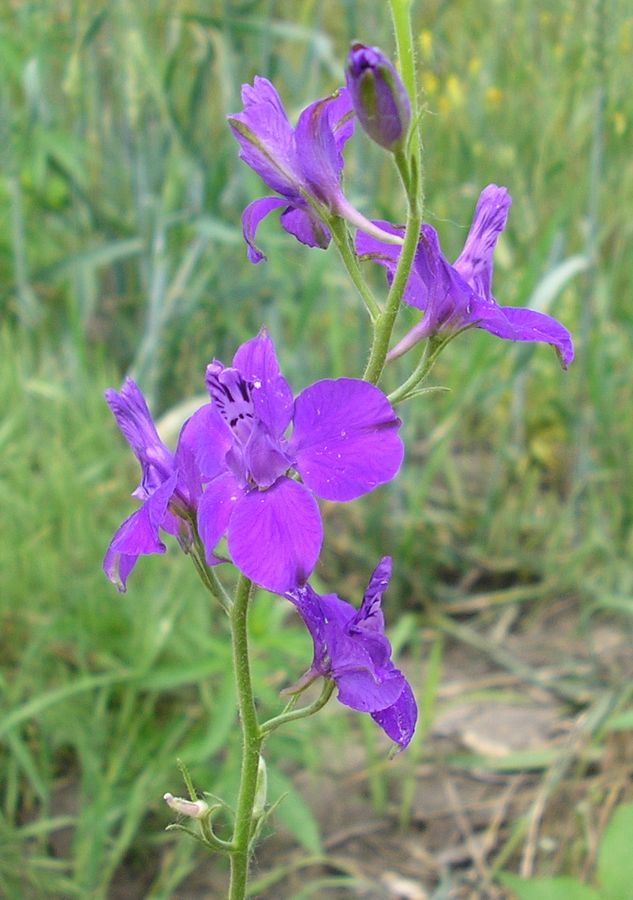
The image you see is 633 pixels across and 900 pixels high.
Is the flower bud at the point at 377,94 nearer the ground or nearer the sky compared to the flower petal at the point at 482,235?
nearer the sky

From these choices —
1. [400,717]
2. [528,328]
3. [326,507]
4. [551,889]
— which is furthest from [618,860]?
[326,507]

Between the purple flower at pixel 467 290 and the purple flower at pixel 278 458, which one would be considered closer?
the purple flower at pixel 278 458

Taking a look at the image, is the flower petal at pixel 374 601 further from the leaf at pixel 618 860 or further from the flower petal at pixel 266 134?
the leaf at pixel 618 860

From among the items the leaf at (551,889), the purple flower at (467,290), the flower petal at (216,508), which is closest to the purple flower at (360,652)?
the flower petal at (216,508)

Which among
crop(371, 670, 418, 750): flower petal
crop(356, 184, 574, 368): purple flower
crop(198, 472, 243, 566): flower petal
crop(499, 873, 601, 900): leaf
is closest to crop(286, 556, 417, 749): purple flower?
crop(371, 670, 418, 750): flower petal

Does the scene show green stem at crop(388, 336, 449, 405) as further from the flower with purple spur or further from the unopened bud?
the unopened bud

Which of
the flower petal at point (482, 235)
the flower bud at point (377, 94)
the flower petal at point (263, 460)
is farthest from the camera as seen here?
the flower petal at point (482, 235)

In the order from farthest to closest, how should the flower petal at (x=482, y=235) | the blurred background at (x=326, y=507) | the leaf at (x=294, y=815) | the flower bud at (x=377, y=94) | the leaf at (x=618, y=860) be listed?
the blurred background at (x=326, y=507)
the leaf at (x=294, y=815)
the leaf at (x=618, y=860)
the flower petal at (x=482, y=235)
the flower bud at (x=377, y=94)

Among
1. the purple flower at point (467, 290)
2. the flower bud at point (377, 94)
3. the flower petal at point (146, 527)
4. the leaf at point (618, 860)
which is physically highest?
the flower bud at point (377, 94)
